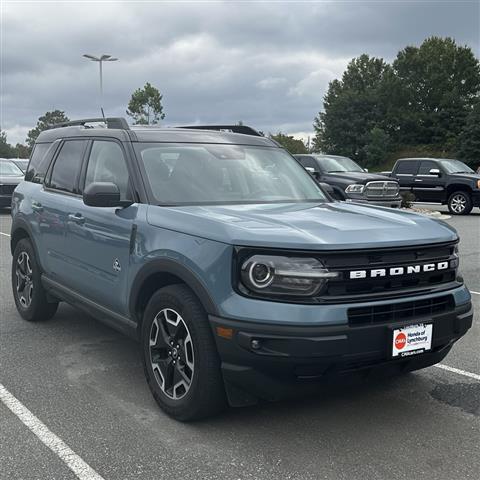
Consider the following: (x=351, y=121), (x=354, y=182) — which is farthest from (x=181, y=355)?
(x=351, y=121)

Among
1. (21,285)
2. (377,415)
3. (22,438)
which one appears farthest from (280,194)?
(21,285)

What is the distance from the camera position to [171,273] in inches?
141

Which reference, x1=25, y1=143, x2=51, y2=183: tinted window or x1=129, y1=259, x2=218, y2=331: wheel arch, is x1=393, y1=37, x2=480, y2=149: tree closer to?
x1=25, y1=143, x2=51, y2=183: tinted window

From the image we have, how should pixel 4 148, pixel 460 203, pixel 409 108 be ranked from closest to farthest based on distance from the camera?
pixel 460 203
pixel 409 108
pixel 4 148

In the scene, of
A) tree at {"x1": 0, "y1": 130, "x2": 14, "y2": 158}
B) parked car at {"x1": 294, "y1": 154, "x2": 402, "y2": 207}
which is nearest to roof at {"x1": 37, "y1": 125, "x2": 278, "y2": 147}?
parked car at {"x1": 294, "y1": 154, "x2": 402, "y2": 207}

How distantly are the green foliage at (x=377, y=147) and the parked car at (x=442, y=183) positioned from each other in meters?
42.5

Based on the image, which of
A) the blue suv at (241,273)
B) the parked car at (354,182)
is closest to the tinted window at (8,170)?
the parked car at (354,182)

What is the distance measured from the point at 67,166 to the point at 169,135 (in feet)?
4.06

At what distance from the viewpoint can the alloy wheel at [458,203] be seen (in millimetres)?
18719

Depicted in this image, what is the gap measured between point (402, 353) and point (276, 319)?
0.76 metres

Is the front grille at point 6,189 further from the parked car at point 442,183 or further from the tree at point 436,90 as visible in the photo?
the tree at point 436,90

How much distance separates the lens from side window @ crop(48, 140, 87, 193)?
5113 millimetres

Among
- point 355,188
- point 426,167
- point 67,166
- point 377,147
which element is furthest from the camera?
point 377,147

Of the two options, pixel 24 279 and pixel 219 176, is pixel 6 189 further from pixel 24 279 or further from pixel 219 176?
pixel 219 176
